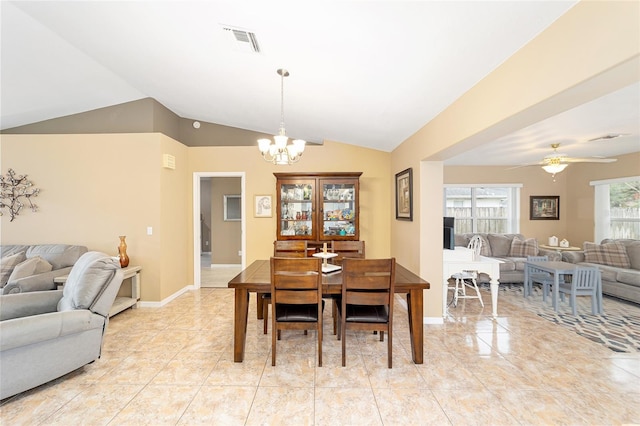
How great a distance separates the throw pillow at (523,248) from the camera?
5238 millimetres

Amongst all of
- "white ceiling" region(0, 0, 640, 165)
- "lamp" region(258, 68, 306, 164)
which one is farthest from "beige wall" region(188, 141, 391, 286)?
"lamp" region(258, 68, 306, 164)

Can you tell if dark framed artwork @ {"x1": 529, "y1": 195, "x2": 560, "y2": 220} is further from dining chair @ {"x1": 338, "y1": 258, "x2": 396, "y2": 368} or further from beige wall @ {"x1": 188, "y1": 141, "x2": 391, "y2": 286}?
dining chair @ {"x1": 338, "y1": 258, "x2": 396, "y2": 368}

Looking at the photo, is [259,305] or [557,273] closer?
[259,305]

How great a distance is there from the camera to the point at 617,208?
17.2 ft

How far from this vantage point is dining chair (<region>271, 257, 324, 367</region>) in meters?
2.38

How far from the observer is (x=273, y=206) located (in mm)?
4926

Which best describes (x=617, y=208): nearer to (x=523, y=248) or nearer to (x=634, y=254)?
(x=634, y=254)

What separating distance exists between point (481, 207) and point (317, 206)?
12.9 feet

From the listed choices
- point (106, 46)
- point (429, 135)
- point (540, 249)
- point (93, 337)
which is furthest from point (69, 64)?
point (540, 249)

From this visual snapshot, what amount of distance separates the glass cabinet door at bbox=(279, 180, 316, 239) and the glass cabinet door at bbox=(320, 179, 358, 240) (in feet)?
0.72

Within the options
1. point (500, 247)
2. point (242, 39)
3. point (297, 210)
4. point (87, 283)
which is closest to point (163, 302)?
point (87, 283)

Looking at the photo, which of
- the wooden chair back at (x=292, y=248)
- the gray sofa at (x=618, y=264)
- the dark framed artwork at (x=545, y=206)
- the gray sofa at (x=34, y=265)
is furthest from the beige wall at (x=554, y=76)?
the gray sofa at (x=34, y=265)

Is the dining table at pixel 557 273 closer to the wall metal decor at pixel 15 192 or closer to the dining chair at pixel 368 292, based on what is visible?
the dining chair at pixel 368 292

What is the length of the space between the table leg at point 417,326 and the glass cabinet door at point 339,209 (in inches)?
82.2
